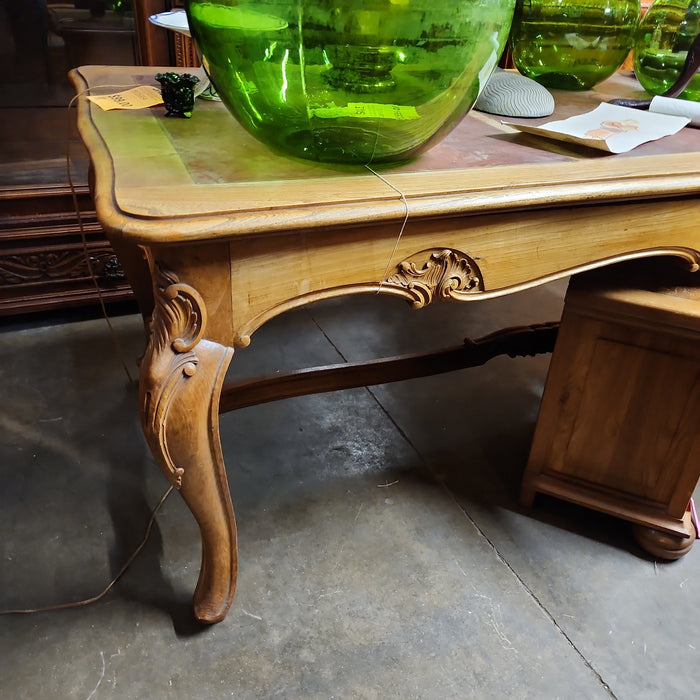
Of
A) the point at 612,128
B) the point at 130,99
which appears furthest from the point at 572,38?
the point at 130,99

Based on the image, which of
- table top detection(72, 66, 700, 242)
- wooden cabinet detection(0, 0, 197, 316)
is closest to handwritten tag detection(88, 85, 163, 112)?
table top detection(72, 66, 700, 242)

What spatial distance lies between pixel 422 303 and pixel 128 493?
72 cm

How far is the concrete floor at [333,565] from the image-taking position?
868 millimetres

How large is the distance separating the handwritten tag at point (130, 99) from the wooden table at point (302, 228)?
0.03m

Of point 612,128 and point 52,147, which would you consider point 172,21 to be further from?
point 52,147

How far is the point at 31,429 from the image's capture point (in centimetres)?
127

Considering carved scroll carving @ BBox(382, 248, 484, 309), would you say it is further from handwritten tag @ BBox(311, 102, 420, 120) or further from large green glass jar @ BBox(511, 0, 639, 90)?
large green glass jar @ BBox(511, 0, 639, 90)

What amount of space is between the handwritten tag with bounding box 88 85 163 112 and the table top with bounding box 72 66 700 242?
1 centimetres

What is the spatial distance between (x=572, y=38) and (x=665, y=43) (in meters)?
0.18

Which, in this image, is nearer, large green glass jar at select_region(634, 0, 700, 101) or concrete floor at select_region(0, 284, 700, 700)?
concrete floor at select_region(0, 284, 700, 700)

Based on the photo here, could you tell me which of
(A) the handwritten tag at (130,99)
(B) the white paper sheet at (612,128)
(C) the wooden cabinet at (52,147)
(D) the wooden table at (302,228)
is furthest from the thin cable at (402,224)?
(C) the wooden cabinet at (52,147)

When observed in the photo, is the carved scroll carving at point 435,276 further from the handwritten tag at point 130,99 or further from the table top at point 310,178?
the handwritten tag at point 130,99

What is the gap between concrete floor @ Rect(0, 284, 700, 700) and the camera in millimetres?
868

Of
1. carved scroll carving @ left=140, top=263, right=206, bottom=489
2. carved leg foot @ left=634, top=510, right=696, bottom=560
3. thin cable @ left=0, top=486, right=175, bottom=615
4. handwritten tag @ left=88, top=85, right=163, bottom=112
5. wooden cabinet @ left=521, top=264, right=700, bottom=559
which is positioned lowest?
thin cable @ left=0, top=486, right=175, bottom=615
